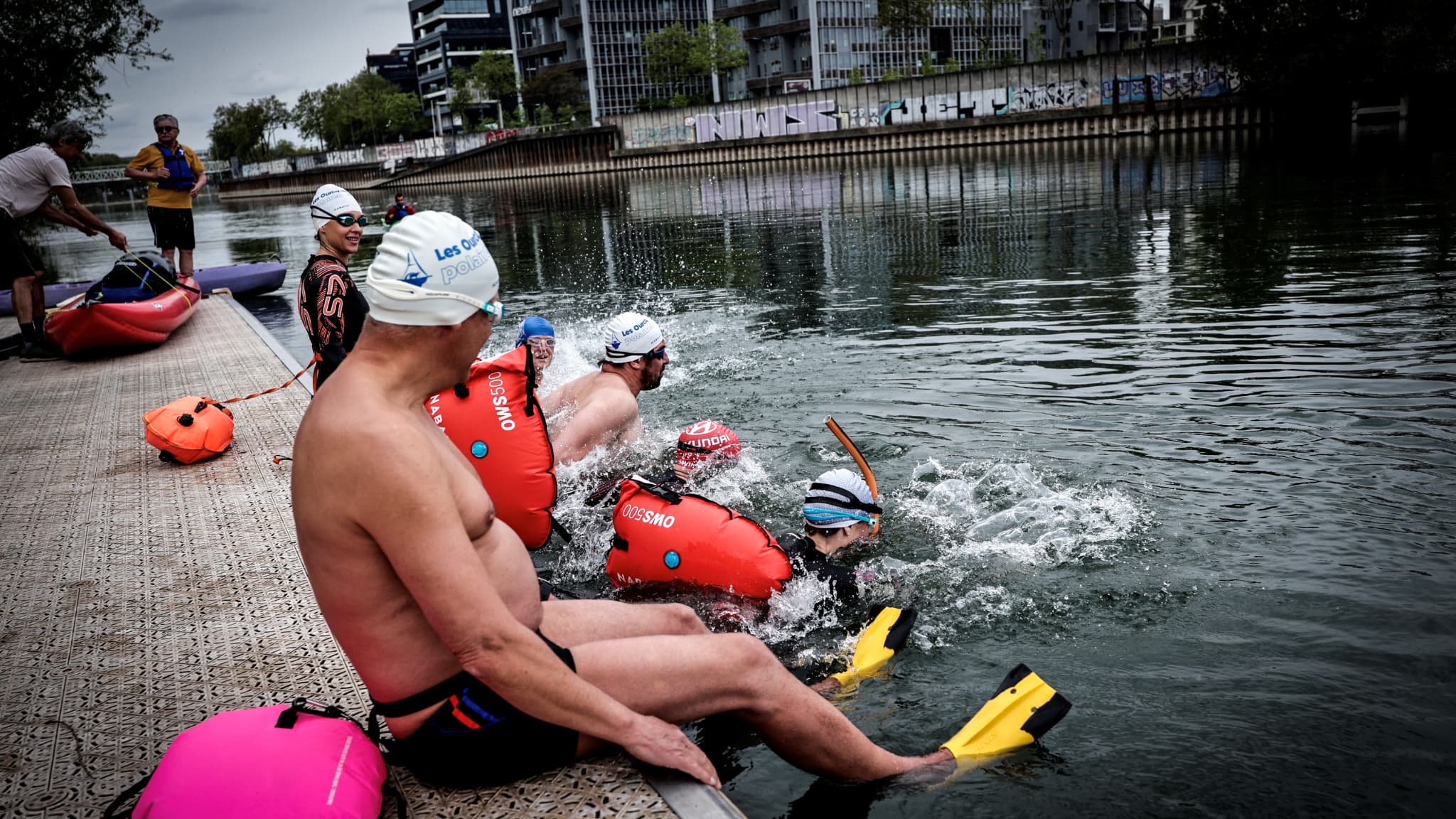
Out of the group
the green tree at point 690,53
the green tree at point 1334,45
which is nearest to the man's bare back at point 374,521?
the green tree at point 1334,45

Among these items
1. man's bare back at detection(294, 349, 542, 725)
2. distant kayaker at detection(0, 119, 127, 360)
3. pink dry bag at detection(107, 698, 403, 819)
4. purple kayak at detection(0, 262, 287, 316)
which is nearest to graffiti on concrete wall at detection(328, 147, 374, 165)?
purple kayak at detection(0, 262, 287, 316)

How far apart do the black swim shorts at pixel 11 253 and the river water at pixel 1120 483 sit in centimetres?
410

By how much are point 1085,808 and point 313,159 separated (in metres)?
154

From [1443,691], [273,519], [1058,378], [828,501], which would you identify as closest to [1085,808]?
[1443,691]

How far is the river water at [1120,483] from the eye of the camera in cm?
462

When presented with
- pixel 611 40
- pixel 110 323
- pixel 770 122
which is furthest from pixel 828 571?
pixel 611 40

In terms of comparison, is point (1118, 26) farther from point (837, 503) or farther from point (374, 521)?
point (374, 521)

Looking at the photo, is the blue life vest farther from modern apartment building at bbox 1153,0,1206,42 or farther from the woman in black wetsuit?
modern apartment building at bbox 1153,0,1206,42

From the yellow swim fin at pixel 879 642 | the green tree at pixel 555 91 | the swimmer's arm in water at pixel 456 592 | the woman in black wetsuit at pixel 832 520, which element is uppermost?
the green tree at pixel 555 91

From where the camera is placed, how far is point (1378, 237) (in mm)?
18531

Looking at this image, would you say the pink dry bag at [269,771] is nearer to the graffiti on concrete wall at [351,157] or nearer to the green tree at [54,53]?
the green tree at [54,53]

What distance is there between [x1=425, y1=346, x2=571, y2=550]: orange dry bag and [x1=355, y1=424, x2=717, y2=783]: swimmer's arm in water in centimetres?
338

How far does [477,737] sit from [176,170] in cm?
1580

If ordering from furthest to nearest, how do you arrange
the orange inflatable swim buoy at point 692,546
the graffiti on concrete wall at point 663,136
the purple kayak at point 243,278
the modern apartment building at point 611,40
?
the modern apartment building at point 611,40 → the graffiti on concrete wall at point 663,136 → the purple kayak at point 243,278 → the orange inflatable swim buoy at point 692,546
